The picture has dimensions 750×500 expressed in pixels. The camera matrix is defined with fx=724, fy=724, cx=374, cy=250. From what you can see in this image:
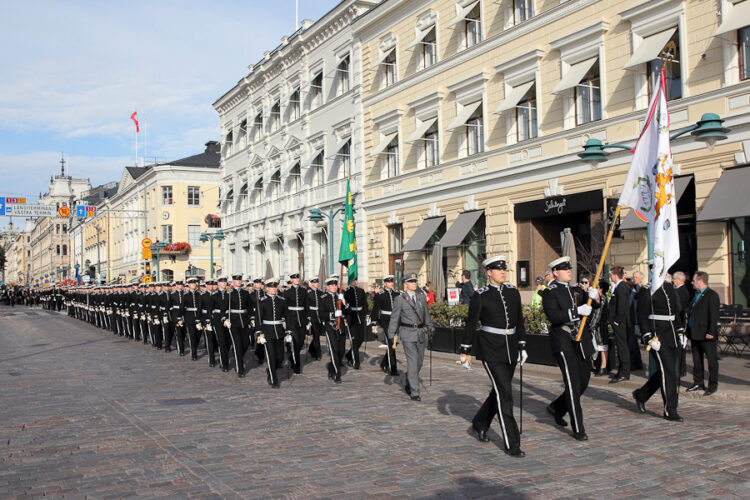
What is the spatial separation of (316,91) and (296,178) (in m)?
4.89

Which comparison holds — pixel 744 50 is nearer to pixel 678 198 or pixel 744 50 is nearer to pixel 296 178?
pixel 678 198

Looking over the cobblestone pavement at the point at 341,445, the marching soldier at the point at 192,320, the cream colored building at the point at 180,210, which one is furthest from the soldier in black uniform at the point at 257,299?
the cream colored building at the point at 180,210

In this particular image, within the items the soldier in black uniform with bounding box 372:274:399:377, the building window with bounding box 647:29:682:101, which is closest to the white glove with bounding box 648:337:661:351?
the soldier in black uniform with bounding box 372:274:399:377

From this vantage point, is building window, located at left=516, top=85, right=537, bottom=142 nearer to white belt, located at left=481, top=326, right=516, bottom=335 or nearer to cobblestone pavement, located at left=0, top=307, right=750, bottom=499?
cobblestone pavement, located at left=0, top=307, right=750, bottom=499

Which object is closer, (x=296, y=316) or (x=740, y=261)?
(x=296, y=316)

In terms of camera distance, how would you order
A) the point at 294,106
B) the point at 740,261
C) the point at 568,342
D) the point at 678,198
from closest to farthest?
the point at 568,342
the point at 740,261
the point at 678,198
the point at 294,106

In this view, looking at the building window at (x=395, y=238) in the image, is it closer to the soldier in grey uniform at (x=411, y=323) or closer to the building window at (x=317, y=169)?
the building window at (x=317, y=169)

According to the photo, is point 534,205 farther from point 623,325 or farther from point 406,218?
point 623,325

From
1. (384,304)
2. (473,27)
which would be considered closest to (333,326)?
(384,304)

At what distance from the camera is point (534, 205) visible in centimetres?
2288

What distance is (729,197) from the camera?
54.7ft

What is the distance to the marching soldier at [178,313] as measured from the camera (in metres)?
19.2

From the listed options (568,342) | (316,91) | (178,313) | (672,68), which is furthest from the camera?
(316,91)

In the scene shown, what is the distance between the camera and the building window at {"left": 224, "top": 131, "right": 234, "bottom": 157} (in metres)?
49.9
